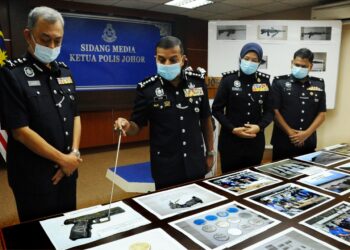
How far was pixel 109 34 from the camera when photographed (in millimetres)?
5531

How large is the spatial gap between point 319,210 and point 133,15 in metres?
→ 5.18

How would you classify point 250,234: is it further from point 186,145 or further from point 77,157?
point 77,157

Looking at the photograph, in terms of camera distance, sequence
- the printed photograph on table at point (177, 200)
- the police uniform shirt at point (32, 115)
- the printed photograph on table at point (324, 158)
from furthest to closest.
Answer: the printed photograph on table at point (324, 158)
the police uniform shirt at point (32, 115)
the printed photograph on table at point (177, 200)

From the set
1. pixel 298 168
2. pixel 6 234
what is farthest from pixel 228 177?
pixel 6 234

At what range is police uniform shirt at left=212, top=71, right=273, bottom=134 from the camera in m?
2.21

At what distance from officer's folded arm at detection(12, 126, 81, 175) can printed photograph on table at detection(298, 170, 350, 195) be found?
1.29m

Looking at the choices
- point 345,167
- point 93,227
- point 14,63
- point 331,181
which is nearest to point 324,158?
point 345,167

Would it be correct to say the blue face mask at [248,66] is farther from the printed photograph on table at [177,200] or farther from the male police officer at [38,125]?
the male police officer at [38,125]

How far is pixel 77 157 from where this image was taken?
153cm

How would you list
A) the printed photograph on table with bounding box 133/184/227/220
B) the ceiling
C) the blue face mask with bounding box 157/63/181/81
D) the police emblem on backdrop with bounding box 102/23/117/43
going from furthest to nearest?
the police emblem on backdrop with bounding box 102/23/117/43 < the ceiling < the blue face mask with bounding box 157/63/181/81 < the printed photograph on table with bounding box 133/184/227/220

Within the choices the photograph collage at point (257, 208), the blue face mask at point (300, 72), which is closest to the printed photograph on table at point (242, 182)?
the photograph collage at point (257, 208)

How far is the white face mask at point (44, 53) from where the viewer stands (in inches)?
57.7

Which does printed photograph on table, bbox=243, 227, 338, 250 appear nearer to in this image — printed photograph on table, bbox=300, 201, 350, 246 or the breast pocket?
printed photograph on table, bbox=300, 201, 350, 246

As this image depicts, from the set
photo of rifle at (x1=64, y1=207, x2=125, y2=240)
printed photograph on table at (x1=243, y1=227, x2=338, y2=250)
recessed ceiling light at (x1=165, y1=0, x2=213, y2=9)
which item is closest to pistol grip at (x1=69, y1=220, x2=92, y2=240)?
photo of rifle at (x1=64, y1=207, x2=125, y2=240)
